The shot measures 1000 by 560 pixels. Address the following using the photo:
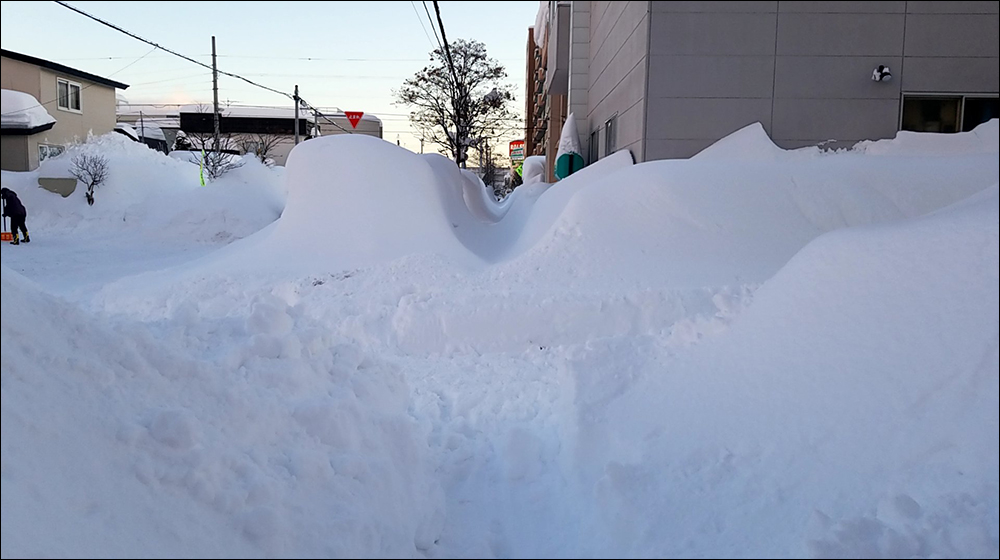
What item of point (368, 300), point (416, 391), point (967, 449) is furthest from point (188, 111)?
point (967, 449)

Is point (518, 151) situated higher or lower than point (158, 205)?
higher

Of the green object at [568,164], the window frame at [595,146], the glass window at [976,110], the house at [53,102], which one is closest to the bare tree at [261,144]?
the green object at [568,164]

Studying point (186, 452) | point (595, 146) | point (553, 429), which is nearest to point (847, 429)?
point (553, 429)

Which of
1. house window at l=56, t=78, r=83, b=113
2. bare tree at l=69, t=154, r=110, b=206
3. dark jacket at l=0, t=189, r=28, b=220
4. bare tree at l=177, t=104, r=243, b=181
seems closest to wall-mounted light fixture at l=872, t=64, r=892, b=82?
house window at l=56, t=78, r=83, b=113

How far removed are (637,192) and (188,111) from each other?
17.4 meters

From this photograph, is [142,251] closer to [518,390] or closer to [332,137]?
[332,137]

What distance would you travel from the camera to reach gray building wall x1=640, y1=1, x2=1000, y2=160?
916 centimetres

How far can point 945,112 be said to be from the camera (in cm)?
949

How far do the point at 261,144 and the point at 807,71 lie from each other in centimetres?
2435

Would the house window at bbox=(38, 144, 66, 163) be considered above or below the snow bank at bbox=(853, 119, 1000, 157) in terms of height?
below

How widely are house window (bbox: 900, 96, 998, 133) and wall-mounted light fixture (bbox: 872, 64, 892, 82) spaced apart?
40 cm

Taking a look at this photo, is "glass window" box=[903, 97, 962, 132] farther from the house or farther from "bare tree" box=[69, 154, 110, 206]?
"bare tree" box=[69, 154, 110, 206]

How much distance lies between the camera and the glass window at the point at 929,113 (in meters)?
9.46

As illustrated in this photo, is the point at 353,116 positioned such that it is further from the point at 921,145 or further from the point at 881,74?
the point at 921,145
